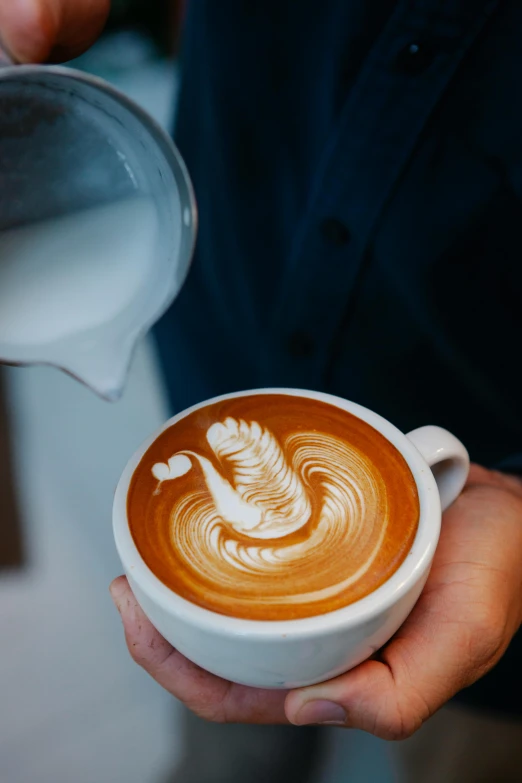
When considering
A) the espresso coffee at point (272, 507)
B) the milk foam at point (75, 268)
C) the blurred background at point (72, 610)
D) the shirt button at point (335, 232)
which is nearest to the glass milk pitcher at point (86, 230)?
the milk foam at point (75, 268)

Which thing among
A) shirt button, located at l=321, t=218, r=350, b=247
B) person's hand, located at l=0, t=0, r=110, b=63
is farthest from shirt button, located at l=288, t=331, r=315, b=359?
person's hand, located at l=0, t=0, r=110, b=63

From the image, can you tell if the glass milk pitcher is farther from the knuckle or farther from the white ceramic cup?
the knuckle

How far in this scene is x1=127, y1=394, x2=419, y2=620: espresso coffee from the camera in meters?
0.65

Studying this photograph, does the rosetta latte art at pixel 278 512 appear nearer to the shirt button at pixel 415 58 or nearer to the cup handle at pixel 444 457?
the cup handle at pixel 444 457

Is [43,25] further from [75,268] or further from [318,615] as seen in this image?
[318,615]

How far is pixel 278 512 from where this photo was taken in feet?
2.42

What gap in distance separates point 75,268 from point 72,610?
30.1 inches

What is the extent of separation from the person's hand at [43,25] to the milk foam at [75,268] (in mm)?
178

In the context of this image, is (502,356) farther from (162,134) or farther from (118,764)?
(118,764)

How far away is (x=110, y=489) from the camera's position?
1547 mm

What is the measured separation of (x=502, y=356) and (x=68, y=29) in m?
0.73

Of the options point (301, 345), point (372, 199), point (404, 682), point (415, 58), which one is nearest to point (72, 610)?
point (301, 345)

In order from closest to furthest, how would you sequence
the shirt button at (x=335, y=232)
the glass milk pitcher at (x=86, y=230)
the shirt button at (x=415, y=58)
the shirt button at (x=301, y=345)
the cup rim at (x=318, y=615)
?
the cup rim at (x=318, y=615), the glass milk pitcher at (x=86, y=230), the shirt button at (x=415, y=58), the shirt button at (x=335, y=232), the shirt button at (x=301, y=345)

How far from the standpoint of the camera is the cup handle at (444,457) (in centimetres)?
78
